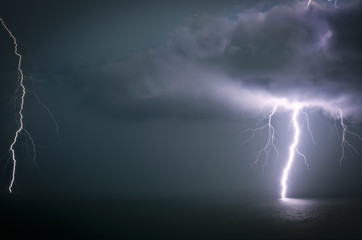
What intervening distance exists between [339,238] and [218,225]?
784 centimetres

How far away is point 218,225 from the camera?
763 inches

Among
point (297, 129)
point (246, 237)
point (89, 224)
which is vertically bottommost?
point (89, 224)

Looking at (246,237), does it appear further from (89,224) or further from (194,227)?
(89,224)

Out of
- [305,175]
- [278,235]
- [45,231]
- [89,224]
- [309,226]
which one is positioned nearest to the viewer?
→ [278,235]

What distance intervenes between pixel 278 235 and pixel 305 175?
4960 inches

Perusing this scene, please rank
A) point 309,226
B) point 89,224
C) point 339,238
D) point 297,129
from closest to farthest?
1. point 339,238
2. point 309,226
3. point 89,224
4. point 297,129

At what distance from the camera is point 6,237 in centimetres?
Answer: 1517

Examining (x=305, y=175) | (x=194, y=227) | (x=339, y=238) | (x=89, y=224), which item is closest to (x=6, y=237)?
(x=89, y=224)

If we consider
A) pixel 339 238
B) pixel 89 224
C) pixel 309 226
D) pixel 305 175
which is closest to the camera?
pixel 339 238

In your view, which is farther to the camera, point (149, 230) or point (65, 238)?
point (149, 230)

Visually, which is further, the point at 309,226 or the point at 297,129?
the point at 297,129

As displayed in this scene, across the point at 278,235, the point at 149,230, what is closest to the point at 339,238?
the point at 278,235

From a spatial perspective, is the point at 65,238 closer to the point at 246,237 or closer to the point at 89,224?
the point at 89,224

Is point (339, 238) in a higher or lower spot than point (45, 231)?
higher
